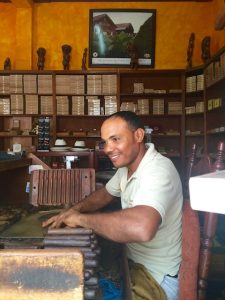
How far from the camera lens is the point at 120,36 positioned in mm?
6180

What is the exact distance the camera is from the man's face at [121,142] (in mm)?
1736

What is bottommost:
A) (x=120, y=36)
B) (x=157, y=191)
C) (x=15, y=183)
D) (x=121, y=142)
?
(x=15, y=183)

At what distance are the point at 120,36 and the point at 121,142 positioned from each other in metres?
4.80

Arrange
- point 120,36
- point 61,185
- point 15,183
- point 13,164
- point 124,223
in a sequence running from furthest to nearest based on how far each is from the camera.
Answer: point 120,36 → point 15,183 → point 13,164 → point 61,185 → point 124,223

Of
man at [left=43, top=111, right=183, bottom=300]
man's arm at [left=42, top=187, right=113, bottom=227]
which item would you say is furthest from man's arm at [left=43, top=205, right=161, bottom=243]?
man's arm at [left=42, top=187, right=113, bottom=227]

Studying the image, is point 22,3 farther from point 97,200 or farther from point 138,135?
point 138,135

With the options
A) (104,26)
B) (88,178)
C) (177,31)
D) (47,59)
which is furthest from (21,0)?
(88,178)

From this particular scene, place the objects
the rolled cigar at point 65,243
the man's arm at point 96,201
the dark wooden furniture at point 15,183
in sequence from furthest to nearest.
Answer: the dark wooden furniture at point 15,183 → the man's arm at point 96,201 → the rolled cigar at point 65,243

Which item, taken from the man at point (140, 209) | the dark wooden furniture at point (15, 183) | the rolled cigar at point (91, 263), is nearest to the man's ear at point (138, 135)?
the man at point (140, 209)

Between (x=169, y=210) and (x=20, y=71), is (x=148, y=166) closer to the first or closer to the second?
(x=169, y=210)

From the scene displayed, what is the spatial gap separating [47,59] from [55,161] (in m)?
2.16

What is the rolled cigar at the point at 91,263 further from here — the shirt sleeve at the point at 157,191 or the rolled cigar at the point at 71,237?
the shirt sleeve at the point at 157,191

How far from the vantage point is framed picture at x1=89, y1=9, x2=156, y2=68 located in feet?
20.1

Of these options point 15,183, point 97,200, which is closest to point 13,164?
point 15,183
